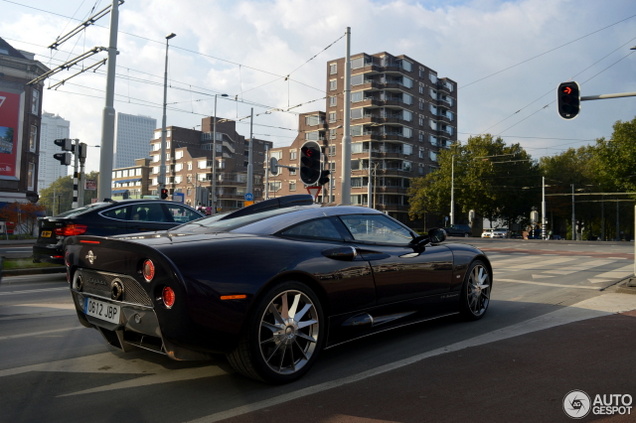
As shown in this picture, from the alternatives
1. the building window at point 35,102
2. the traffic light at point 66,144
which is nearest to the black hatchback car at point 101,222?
the traffic light at point 66,144

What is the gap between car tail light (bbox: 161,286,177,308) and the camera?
114 inches

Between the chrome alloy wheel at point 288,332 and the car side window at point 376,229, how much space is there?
919 millimetres

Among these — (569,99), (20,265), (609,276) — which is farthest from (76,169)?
(569,99)

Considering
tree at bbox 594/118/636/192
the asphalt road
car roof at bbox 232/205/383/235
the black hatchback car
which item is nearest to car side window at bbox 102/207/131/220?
the black hatchback car

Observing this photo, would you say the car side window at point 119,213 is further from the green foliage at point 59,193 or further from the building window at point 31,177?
the green foliage at point 59,193

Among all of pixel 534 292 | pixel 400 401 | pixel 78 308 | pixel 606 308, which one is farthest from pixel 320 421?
pixel 534 292

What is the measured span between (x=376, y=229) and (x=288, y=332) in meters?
1.49

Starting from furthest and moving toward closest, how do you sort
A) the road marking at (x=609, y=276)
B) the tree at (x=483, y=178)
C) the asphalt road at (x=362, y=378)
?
1. the tree at (x=483, y=178)
2. the road marking at (x=609, y=276)
3. the asphalt road at (x=362, y=378)

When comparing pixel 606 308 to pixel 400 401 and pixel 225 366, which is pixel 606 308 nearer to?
pixel 400 401

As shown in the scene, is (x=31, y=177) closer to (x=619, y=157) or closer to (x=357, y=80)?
(x=357, y=80)

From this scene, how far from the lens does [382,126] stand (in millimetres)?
71062

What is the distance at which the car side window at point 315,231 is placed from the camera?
3787mm

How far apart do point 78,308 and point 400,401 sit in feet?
8.21

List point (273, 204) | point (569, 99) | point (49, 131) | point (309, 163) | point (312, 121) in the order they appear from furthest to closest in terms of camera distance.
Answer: point (49, 131), point (312, 121), point (569, 99), point (309, 163), point (273, 204)
